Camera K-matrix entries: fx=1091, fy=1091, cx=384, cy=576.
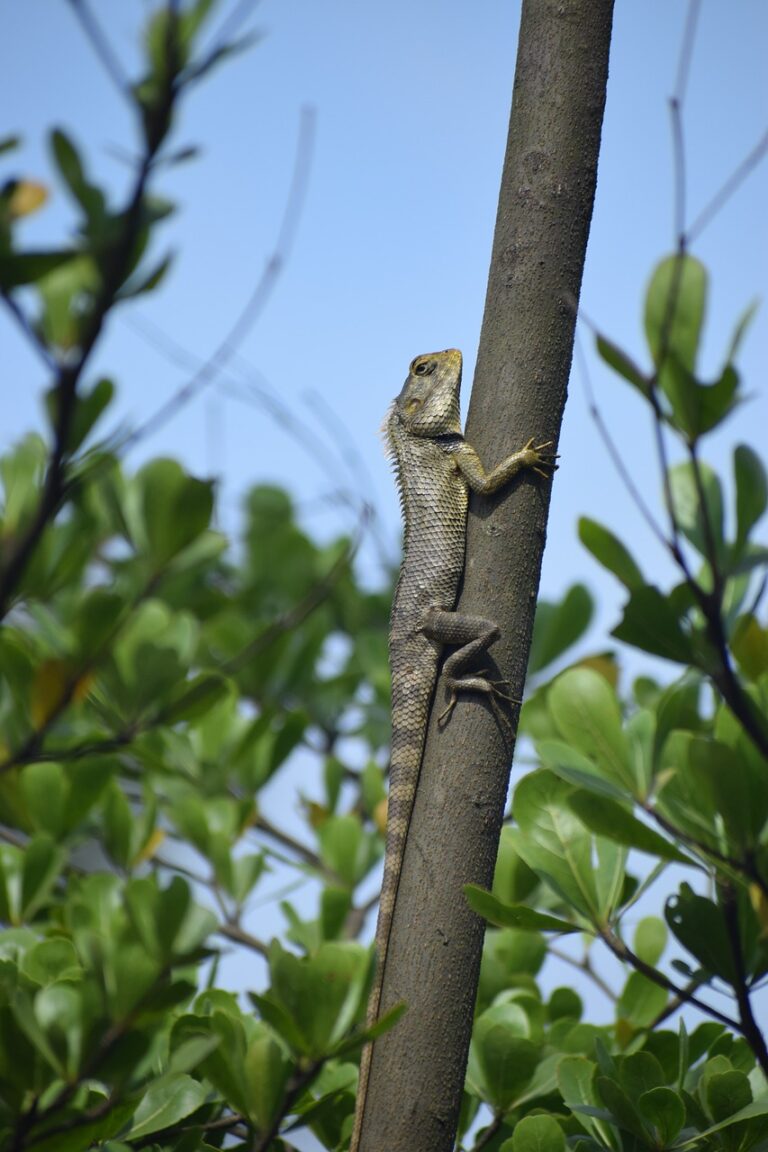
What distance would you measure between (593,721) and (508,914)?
0.45 m

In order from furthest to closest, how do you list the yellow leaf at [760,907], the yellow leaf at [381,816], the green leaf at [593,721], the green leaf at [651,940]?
1. the yellow leaf at [381,816]
2. the green leaf at [651,940]
3. the green leaf at [593,721]
4. the yellow leaf at [760,907]

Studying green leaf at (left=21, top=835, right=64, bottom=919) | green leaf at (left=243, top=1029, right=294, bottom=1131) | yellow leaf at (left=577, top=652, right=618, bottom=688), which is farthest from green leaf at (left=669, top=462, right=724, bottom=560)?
green leaf at (left=21, top=835, right=64, bottom=919)

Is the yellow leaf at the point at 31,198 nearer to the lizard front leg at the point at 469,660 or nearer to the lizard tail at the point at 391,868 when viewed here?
the lizard front leg at the point at 469,660

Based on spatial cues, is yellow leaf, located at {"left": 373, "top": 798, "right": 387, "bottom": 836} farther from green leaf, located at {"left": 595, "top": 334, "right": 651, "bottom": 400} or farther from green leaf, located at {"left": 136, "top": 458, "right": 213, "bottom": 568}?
green leaf, located at {"left": 595, "top": 334, "right": 651, "bottom": 400}

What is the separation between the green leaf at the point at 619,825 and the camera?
1955mm

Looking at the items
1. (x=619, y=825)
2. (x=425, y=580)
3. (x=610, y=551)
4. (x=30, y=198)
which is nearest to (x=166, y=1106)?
(x=619, y=825)

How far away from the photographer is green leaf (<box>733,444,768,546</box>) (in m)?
1.88

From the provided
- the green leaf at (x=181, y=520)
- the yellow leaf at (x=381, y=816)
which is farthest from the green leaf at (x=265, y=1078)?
the yellow leaf at (x=381, y=816)

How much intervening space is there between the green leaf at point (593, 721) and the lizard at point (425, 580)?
6.0 inches

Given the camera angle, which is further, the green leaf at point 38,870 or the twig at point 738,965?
the green leaf at point 38,870

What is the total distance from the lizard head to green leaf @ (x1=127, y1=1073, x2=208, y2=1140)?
2.85 metres

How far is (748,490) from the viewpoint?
1.89 metres

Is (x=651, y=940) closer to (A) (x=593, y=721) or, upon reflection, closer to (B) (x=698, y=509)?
(A) (x=593, y=721)

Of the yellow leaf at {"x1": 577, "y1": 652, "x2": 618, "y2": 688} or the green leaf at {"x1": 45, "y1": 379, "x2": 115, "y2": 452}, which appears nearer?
the green leaf at {"x1": 45, "y1": 379, "x2": 115, "y2": 452}
